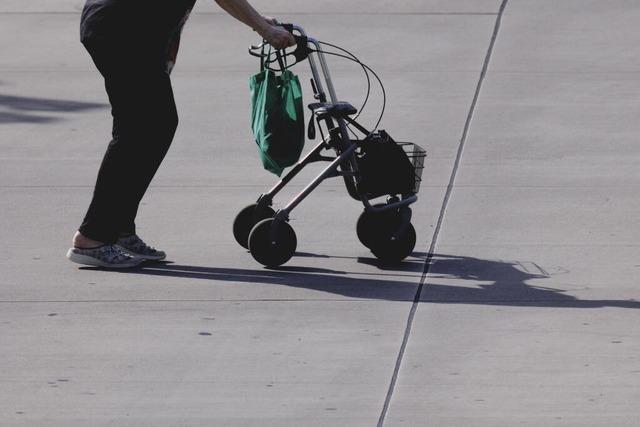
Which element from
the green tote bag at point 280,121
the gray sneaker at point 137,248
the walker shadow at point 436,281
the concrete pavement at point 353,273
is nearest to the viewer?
the concrete pavement at point 353,273

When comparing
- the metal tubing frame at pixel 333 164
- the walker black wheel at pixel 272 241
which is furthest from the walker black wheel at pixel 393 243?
the walker black wheel at pixel 272 241

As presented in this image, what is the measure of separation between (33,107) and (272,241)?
398 cm

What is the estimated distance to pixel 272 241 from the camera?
21.2 ft

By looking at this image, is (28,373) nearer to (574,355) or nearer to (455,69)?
(574,355)

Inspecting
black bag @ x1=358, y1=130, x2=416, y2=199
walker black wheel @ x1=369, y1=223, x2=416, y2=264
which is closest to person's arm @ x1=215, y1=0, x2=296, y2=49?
black bag @ x1=358, y1=130, x2=416, y2=199

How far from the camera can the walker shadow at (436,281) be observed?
6.03 meters

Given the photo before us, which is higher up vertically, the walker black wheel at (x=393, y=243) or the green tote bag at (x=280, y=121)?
the green tote bag at (x=280, y=121)

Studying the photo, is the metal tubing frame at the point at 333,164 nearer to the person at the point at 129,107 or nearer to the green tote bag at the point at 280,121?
the green tote bag at the point at 280,121

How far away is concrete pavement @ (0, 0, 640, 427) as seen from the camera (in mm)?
4977

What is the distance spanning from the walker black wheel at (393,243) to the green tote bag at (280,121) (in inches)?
21.0

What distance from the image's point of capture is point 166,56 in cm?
654

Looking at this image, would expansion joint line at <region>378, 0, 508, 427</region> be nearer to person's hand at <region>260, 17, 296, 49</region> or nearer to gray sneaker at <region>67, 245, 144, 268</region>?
person's hand at <region>260, 17, 296, 49</region>

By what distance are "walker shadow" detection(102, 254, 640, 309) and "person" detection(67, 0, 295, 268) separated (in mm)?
198

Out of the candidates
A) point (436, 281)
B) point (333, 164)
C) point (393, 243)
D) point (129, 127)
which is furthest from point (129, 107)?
point (436, 281)
